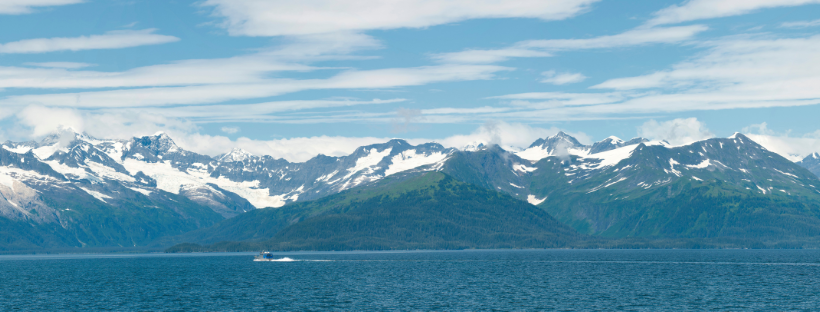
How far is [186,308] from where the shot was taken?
150 metres

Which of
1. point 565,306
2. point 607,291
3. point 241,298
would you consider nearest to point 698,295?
point 607,291

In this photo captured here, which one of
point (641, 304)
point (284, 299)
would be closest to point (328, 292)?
point (284, 299)

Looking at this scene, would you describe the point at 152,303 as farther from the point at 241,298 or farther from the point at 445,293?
the point at 445,293

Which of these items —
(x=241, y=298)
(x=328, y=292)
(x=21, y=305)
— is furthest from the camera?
(x=328, y=292)

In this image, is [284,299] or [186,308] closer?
[186,308]

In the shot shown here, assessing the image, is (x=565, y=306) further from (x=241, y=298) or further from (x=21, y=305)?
(x=21, y=305)

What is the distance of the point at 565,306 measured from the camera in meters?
149

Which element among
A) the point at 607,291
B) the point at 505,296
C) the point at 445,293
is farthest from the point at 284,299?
the point at 607,291

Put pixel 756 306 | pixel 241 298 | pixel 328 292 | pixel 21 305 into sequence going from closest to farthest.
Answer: pixel 756 306
pixel 21 305
pixel 241 298
pixel 328 292

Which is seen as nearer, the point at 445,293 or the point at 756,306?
the point at 756,306

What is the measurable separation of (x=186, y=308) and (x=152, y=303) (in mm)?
14021

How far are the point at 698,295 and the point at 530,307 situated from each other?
4340 centimetres

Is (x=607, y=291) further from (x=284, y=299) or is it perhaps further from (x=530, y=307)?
(x=284, y=299)

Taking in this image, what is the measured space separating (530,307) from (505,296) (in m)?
21.4
